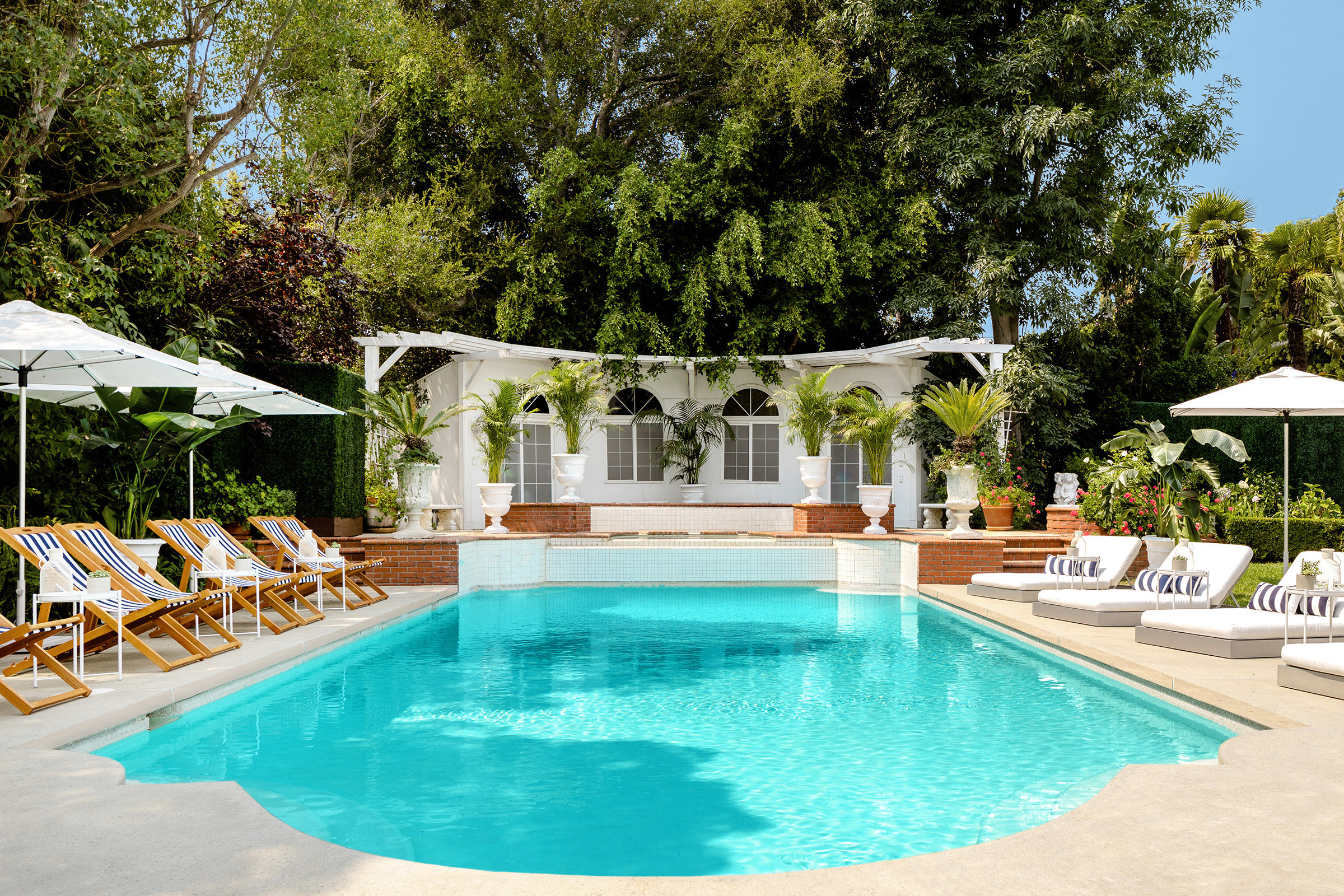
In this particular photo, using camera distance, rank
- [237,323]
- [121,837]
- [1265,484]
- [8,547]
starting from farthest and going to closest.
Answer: [1265,484], [237,323], [8,547], [121,837]

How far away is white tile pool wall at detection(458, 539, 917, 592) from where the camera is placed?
1379cm

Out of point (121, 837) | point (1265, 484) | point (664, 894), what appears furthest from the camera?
point (1265, 484)

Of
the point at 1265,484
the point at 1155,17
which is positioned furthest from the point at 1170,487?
the point at 1155,17

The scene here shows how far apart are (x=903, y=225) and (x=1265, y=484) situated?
25.8 ft

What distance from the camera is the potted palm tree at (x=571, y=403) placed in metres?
15.7

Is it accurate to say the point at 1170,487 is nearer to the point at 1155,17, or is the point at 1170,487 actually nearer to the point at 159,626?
the point at 159,626

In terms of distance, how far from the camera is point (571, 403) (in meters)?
15.8

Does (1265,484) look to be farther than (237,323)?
Yes

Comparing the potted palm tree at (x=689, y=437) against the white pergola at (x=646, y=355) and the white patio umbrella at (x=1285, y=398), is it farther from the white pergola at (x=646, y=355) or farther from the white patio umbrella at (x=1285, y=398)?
the white patio umbrella at (x=1285, y=398)

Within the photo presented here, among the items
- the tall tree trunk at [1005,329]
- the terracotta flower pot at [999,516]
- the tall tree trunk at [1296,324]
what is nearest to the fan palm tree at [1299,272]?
the tall tree trunk at [1296,324]

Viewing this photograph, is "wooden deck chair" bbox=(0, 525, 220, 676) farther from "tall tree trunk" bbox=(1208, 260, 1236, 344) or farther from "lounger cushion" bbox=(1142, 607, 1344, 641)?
"tall tree trunk" bbox=(1208, 260, 1236, 344)

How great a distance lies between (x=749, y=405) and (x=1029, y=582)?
33.6ft

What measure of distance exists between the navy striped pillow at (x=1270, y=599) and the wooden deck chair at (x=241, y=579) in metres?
7.90

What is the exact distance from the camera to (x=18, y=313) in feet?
22.3
